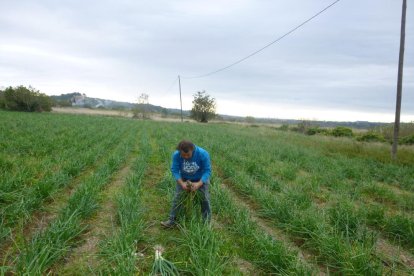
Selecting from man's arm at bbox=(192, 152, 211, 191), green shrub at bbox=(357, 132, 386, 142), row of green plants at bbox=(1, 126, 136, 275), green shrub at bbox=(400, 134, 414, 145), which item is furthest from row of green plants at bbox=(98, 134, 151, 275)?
green shrub at bbox=(357, 132, 386, 142)

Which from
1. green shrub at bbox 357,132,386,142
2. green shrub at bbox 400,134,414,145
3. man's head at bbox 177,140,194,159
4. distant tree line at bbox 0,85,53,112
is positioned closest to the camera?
man's head at bbox 177,140,194,159

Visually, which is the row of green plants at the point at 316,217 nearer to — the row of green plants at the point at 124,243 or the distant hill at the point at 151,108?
the row of green plants at the point at 124,243

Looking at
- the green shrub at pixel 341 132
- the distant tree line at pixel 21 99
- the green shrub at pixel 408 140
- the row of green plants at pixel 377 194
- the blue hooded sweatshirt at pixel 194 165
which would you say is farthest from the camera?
the distant tree line at pixel 21 99

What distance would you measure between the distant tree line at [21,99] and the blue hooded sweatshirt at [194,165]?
47.3 metres

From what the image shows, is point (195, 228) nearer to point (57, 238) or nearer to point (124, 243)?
point (124, 243)

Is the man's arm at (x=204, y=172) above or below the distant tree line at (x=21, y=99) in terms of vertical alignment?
below

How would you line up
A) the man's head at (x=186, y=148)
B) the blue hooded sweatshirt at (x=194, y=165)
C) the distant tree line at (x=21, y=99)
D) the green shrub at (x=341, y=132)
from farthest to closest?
the distant tree line at (x=21, y=99)
the green shrub at (x=341, y=132)
the blue hooded sweatshirt at (x=194, y=165)
the man's head at (x=186, y=148)

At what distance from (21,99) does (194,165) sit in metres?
47.8

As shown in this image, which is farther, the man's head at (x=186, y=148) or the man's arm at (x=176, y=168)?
the man's arm at (x=176, y=168)

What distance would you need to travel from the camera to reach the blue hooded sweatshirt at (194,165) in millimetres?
5082

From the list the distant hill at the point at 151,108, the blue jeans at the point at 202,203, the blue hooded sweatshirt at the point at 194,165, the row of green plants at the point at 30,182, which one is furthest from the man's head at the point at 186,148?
the distant hill at the point at 151,108

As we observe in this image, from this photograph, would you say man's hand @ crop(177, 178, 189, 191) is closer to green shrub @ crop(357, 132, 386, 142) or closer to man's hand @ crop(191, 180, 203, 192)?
man's hand @ crop(191, 180, 203, 192)

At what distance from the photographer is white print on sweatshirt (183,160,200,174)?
5102mm

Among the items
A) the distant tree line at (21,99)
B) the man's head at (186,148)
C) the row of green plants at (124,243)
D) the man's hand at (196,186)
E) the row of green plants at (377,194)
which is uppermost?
the distant tree line at (21,99)
